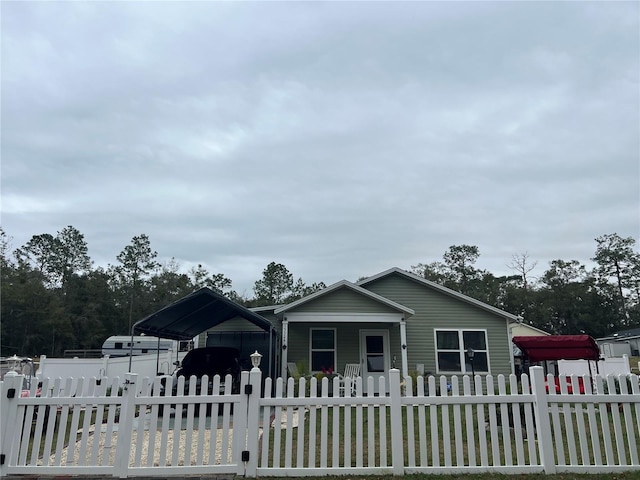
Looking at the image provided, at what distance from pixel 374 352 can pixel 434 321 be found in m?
2.47

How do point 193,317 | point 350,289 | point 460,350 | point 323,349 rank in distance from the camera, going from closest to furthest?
point 193,317
point 350,289
point 323,349
point 460,350

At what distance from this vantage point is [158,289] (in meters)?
54.6

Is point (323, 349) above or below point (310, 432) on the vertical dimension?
above

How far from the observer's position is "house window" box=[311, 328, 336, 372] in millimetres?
15798

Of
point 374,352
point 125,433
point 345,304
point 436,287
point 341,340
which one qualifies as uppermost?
point 436,287

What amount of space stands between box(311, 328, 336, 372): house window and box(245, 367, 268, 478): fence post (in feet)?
36.6

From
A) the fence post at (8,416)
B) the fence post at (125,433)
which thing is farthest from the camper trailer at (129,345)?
the fence post at (125,433)

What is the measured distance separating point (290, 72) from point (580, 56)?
687 cm

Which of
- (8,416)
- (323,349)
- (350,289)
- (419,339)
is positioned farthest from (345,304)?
(8,416)

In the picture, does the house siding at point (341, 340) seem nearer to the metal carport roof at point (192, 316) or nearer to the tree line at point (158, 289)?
the metal carport roof at point (192, 316)

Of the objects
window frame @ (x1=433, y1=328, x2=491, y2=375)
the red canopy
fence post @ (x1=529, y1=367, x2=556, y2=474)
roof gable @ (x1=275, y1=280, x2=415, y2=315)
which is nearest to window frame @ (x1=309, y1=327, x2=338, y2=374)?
roof gable @ (x1=275, y1=280, x2=415, y2=315)

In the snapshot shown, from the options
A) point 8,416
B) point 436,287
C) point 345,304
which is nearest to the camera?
point 8,416

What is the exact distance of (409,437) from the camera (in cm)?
473

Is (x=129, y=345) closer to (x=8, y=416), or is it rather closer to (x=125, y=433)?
(x=8, y=416)
